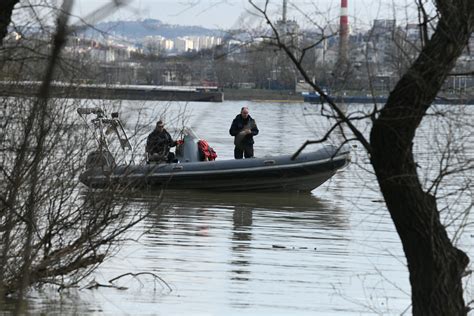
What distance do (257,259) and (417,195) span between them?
682 cm

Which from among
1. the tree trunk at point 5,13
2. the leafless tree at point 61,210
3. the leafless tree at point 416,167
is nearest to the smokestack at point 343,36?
the leafless tree at point 416,167

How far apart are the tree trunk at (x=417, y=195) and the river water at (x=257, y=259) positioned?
408mm

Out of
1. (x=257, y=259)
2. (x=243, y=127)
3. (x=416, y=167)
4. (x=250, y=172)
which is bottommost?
(x=257, y=259)

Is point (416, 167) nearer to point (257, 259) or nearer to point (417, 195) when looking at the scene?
point (417, 195)

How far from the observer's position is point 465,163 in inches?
227

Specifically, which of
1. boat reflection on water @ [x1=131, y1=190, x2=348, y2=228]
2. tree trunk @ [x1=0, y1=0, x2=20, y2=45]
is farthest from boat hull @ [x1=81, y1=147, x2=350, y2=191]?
tree trunk @ [x1=0, y1=0, x2=20, y2=45]

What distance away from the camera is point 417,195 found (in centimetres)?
573

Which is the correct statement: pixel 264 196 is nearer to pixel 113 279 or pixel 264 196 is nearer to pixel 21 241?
pixel 113 279

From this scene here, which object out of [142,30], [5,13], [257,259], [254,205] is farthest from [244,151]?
[142,30]

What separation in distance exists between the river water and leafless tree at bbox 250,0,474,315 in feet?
1.33

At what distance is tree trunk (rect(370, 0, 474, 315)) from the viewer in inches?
221

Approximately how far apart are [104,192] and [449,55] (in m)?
4.30

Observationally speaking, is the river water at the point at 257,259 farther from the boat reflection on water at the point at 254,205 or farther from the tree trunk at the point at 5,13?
the tree trunk at the point at 5,13

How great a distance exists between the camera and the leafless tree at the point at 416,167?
5.57 m
